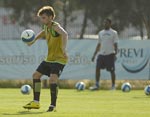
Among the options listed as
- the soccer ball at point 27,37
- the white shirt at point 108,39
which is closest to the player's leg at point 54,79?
the soccer ball at point 27,37

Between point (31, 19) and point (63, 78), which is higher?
point (31, 19)

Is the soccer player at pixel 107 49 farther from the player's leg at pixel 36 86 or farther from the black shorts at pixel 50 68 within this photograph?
the player's leg at pixel 36 86

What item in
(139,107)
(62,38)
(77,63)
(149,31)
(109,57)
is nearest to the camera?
(62,38)

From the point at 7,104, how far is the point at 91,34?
28.3m

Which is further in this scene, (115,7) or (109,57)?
(115,7)

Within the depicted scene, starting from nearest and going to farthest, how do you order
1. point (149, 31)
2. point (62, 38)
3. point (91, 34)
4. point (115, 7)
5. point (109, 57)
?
point (62, 38) < point (109, 57) < point (149, 31) < point (115, 7) < point (91, 34)

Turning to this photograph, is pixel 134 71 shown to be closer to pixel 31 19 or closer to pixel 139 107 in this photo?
pixel 139 107

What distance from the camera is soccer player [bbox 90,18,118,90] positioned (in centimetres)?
2216

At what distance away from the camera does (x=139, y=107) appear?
14500mm

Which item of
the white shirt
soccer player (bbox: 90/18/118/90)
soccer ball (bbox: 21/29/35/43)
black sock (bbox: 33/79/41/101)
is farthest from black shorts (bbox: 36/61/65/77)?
the white shirt

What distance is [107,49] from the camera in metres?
22.2

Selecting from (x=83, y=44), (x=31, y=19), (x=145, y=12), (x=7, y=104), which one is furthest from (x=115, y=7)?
(x=7, y=104)

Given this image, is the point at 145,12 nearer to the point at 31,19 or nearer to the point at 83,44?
the point at 31,19

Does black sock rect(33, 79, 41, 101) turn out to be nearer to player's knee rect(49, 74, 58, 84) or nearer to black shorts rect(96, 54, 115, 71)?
player's knee rect(49, 74, 58, 84)
